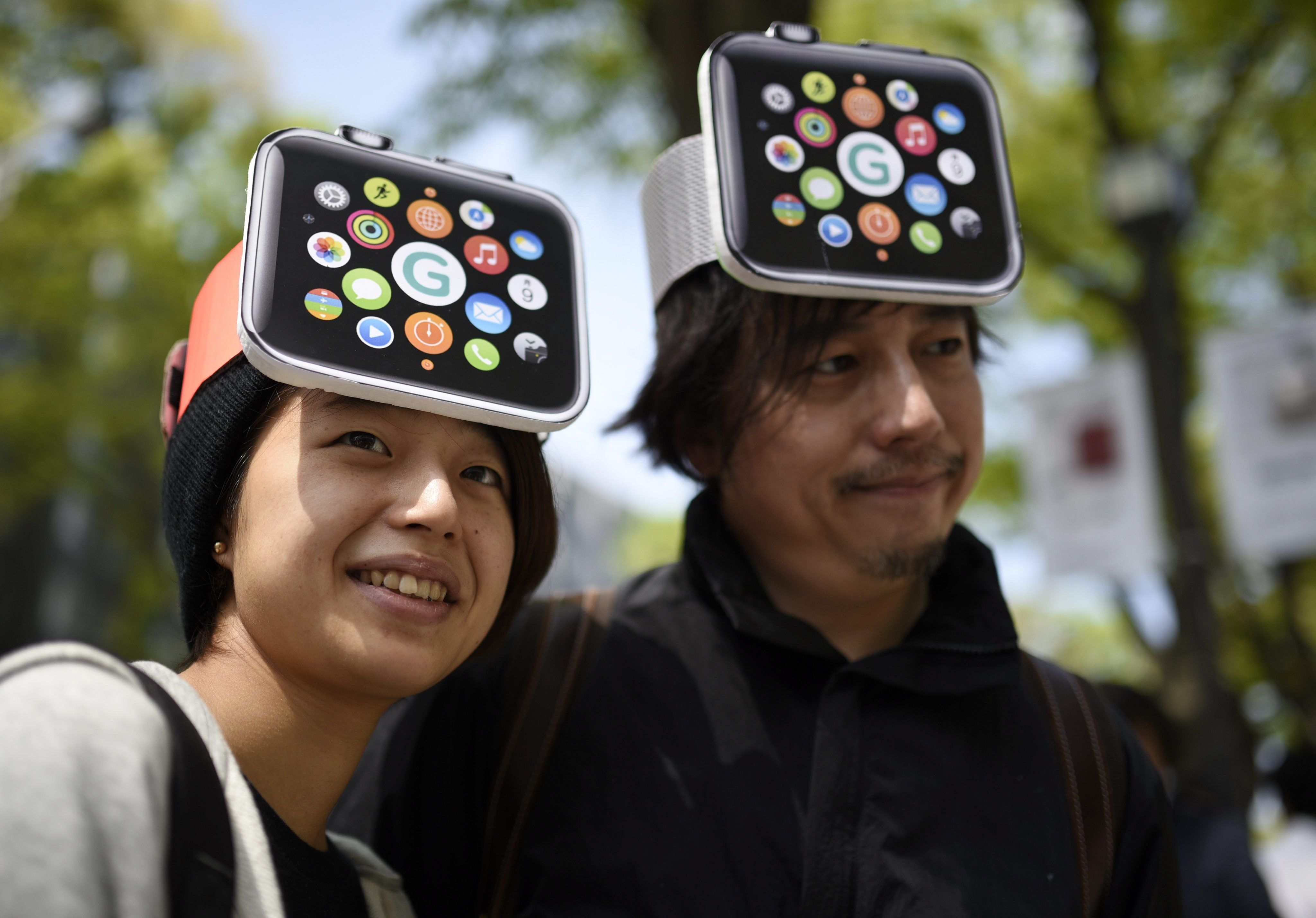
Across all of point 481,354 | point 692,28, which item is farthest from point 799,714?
point 692,28

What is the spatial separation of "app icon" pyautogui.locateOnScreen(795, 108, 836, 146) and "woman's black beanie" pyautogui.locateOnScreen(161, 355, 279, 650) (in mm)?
939

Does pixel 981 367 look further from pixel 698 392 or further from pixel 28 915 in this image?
pixel 28 915

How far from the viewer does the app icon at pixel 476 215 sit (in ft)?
5.65

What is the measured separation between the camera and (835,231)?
1853 millimetres

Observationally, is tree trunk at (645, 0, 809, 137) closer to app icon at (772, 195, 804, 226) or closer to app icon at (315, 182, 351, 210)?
app icon at (772, 195, 804, 226)

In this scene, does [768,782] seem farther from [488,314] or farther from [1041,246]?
[1041,246]

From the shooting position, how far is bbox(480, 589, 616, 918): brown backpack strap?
1832 millimetres

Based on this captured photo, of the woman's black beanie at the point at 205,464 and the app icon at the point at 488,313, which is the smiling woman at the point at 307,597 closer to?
the woman's black beanie at the point at 205,464

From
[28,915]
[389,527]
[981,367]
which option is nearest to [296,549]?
[389,527]

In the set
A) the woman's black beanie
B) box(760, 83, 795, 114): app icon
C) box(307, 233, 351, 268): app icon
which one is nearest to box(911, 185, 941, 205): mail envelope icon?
box(760, 83, 795, 114): app icon

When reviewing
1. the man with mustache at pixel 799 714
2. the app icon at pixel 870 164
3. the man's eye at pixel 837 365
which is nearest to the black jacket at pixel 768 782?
the man with mustache at pixel 799 714

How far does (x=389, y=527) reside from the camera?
1529 millimetres

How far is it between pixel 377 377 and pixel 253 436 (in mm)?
237

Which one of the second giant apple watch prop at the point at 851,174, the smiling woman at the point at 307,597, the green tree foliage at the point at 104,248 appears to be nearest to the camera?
the smiling woman at the point at 307,597
